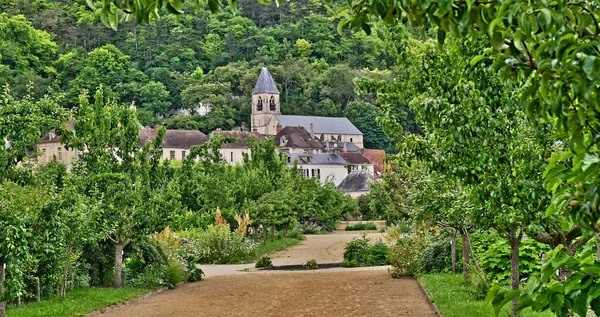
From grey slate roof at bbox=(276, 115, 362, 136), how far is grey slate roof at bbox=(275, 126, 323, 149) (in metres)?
7.86

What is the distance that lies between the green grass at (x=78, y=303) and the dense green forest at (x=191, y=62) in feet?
272

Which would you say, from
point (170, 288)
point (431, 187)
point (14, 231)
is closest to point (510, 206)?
point (431, 187)

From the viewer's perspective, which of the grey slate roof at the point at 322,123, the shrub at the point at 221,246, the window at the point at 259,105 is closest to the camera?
the shrub at the point at 221,246

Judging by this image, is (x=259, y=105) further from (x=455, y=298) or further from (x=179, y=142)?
(x=455, y=298)

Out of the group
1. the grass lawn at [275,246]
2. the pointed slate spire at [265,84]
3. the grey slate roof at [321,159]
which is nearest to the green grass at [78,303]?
the grass lawn at [275,246]

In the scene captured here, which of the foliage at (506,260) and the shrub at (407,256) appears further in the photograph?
the shrub at (407,256)

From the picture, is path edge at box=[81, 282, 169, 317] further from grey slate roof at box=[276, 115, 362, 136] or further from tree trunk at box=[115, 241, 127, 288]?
grey slate roof at box=[276, 115, 362, 136]

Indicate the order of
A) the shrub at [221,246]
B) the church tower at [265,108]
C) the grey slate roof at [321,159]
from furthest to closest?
1. the church tower at [265,108]
2. the grey slate roof at [321,159]
3. the shrub at [221,246]

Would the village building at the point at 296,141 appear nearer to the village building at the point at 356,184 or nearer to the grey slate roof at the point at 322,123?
the grey slate roof at the point at 322,123

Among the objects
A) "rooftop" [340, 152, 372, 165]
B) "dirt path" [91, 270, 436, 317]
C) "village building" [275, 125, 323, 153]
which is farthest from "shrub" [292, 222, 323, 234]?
"village building" [275, 125, 323, 153]

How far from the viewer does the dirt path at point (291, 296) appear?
16.2 metres

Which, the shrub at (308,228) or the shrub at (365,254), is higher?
the shrub at (365,254)

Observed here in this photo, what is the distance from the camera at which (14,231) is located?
1252 cm

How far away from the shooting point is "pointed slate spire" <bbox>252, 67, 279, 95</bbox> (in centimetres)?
11675
